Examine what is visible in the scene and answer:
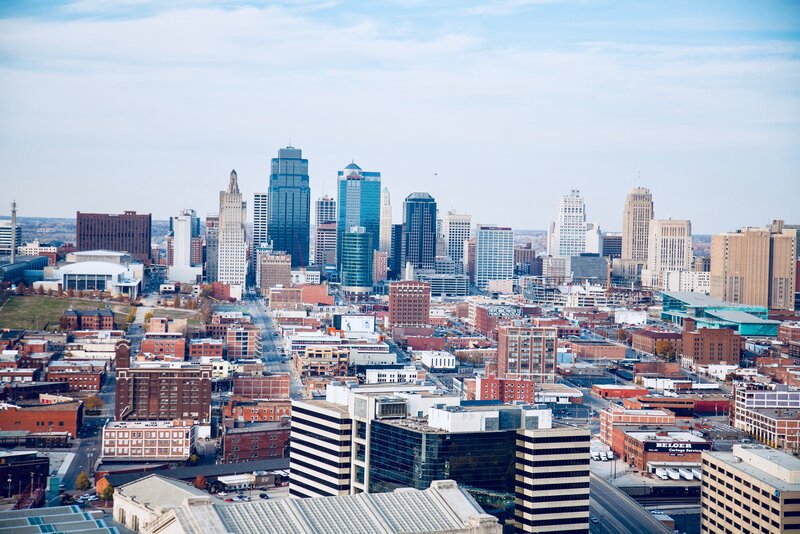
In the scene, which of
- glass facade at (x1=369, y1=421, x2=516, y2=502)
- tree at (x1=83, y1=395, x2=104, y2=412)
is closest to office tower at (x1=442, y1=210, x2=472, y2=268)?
tree at (x1=83, y1=395, x2=104, y2=412)

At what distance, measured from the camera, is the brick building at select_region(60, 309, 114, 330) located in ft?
98.5

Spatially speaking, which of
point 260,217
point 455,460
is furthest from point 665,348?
point 260,217

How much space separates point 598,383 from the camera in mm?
26078

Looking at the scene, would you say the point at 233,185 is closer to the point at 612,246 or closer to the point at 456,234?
the point at 456,234

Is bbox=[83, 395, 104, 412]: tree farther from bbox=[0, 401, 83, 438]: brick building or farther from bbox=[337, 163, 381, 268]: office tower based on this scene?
bbox=[337, 163, 381, 268]: office tower

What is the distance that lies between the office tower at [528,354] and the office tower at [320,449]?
450 inches

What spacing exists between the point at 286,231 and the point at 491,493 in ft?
146

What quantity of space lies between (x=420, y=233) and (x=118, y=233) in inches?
486

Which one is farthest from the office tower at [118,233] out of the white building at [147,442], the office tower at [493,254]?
the white building at [147,442]

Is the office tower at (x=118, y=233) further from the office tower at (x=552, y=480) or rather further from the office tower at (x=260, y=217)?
the office tower at (x=552, y=480)

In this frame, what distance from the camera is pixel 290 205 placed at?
Result: 2226 inches

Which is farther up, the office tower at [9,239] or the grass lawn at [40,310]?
the office tower at [9,239]

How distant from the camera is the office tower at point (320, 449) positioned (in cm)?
1259

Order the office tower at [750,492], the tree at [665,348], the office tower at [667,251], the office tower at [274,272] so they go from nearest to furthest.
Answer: the office tower at [750,492] → the tree at [665,348] → the office tower at [274,272] → the office tower at [667,251]
